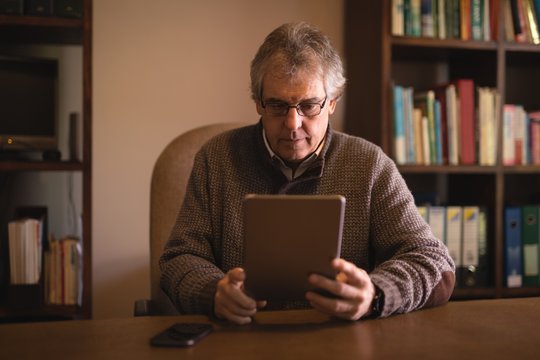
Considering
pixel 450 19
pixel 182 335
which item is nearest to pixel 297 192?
pixel 182 335

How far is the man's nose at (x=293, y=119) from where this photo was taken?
1.45m

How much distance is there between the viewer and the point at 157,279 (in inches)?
63.7

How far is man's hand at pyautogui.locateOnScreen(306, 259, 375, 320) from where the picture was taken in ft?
3.66

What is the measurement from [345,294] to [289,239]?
15 centimetres

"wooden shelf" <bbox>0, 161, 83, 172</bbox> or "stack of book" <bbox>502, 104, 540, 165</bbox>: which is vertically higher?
"stack of book" <bbox>502, 104, 540, 165</bbox>

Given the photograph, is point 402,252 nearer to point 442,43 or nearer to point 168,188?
point 168,188

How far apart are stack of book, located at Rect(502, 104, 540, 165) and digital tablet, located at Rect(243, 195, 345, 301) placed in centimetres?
158

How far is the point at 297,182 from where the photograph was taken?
154cm

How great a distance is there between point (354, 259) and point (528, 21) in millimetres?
1444

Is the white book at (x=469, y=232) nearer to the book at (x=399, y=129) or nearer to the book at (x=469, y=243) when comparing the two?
the book at (x=469, y=243)

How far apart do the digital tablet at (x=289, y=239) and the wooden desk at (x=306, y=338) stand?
0.08 m

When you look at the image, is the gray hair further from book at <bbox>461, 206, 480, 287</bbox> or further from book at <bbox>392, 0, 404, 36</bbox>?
book at <bbox>461, 206, 480, 287</bbox>

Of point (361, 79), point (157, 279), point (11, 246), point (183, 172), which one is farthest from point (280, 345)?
point (361, 79)

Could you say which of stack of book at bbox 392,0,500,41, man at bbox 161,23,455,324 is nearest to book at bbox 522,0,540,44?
stack of book at bbox 392,0,500,41
